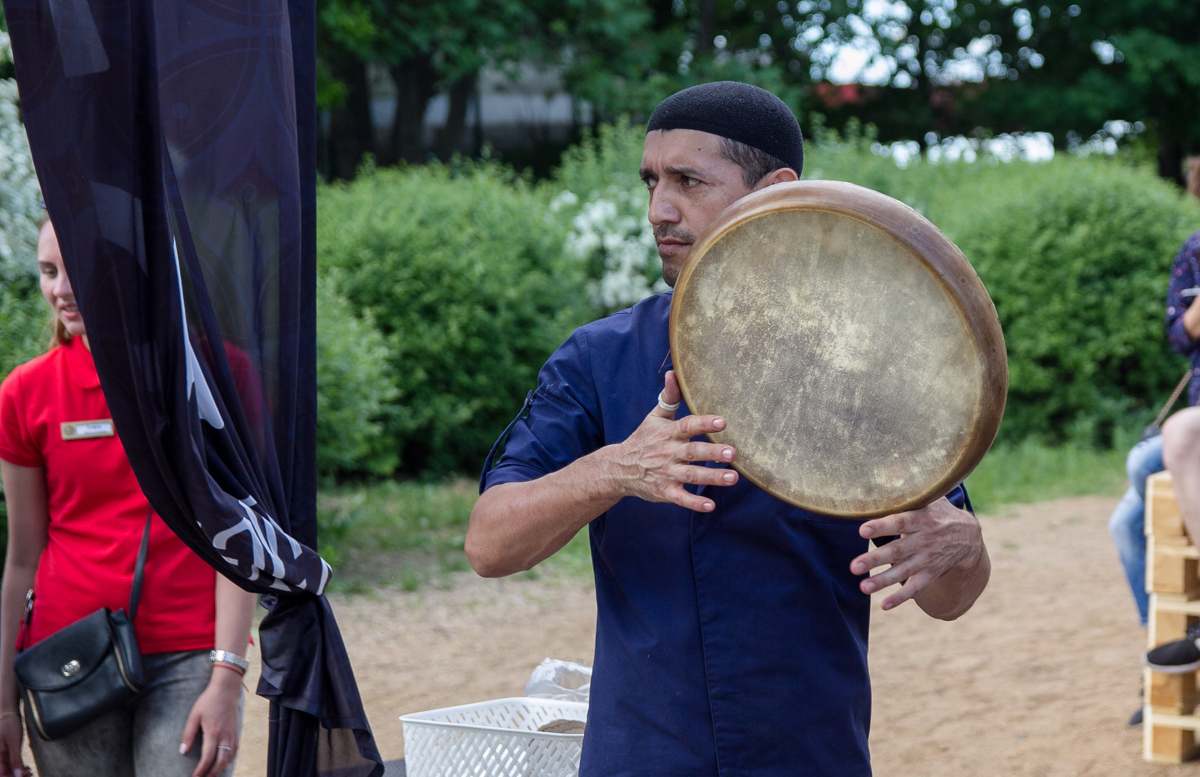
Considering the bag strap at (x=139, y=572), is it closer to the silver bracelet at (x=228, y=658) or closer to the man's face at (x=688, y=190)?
the silver bracelet at (x=228, y=658)

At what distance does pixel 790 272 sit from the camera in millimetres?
1522

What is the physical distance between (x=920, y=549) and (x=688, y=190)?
0.65m

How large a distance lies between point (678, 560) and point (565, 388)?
335 mm

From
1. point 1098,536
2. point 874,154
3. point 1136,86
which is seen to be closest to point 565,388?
point 1098,536

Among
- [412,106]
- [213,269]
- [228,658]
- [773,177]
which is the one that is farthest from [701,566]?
[412,106]

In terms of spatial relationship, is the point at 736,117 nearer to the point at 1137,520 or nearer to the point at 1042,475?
the point at 1137,520

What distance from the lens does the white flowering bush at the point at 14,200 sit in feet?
20.5

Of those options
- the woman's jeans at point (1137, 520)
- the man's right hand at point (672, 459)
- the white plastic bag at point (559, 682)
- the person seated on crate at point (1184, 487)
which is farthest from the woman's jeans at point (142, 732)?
the woman's jeans at point (1137, 520)

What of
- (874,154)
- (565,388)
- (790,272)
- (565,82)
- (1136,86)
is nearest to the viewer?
(790,272)

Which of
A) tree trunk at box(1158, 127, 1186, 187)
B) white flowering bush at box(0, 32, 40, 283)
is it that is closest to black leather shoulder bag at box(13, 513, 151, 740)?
white flowering bush at box(0, 32, 40, 283)

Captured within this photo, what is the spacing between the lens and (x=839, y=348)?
5.02 ft

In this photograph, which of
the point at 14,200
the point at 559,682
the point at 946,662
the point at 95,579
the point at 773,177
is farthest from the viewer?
the point at 14,200

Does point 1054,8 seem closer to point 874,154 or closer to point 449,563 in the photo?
point 874,154

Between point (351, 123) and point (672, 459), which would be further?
point (351, 123)
